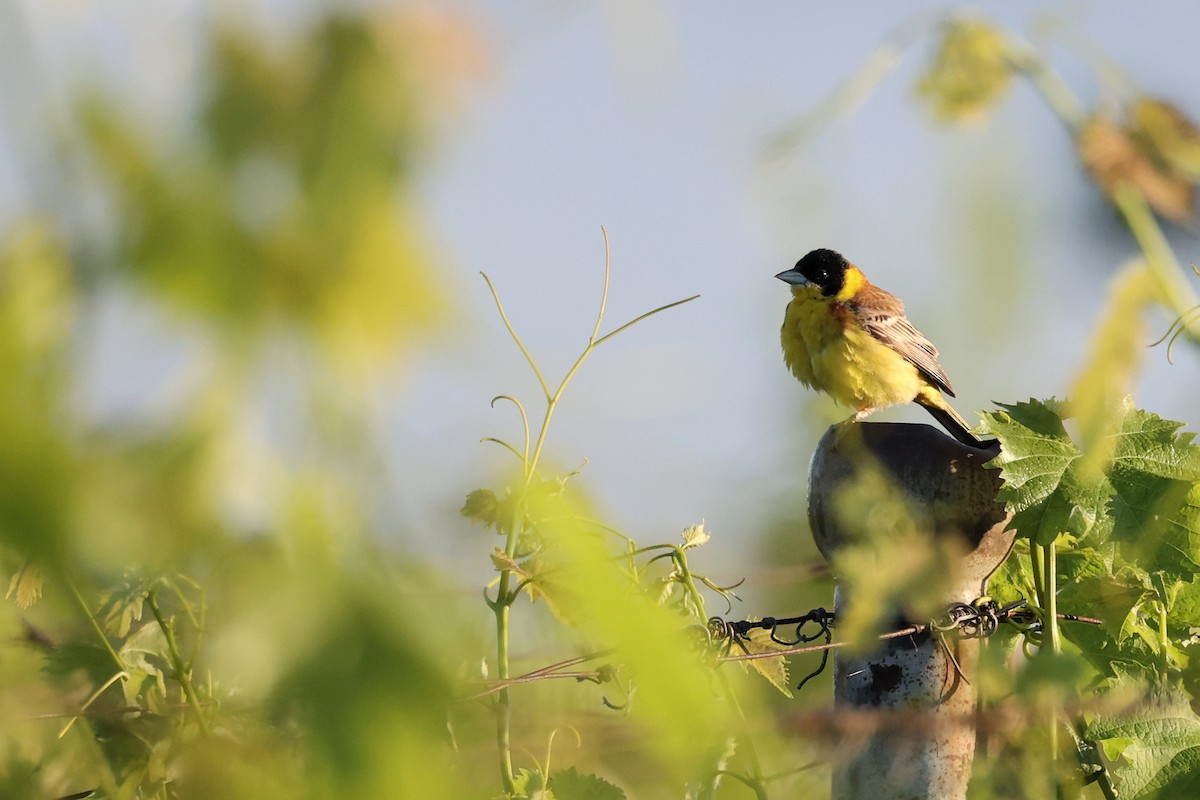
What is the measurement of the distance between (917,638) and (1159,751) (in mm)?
414

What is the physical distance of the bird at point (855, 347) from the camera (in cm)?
420

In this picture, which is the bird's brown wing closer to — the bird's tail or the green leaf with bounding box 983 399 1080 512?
the bird's tail

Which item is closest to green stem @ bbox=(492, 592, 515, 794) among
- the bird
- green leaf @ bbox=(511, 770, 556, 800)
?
green leaf @ bbox=(511, 770, 556, 800)

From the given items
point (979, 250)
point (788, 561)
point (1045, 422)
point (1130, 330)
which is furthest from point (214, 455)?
point (788, 561)

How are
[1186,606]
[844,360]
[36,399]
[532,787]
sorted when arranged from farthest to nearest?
[844,360] < [1186,606] < [532,787] < [36,399]

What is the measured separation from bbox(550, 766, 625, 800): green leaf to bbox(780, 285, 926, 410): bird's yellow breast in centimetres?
258

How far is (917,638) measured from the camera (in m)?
1.82

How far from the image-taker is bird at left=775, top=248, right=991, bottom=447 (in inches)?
165

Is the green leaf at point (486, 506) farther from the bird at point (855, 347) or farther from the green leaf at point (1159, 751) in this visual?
the bird at point (855, 347)

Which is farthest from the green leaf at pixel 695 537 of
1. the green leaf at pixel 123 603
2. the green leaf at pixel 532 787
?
the green leaf at pixel 123 603

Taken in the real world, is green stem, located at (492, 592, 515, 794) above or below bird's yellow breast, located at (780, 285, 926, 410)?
above

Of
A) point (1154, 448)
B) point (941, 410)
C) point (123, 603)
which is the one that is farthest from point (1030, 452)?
point (941, 410)

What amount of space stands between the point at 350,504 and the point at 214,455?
0.17ft

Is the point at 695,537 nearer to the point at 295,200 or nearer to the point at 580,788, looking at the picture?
the point at 580,788
